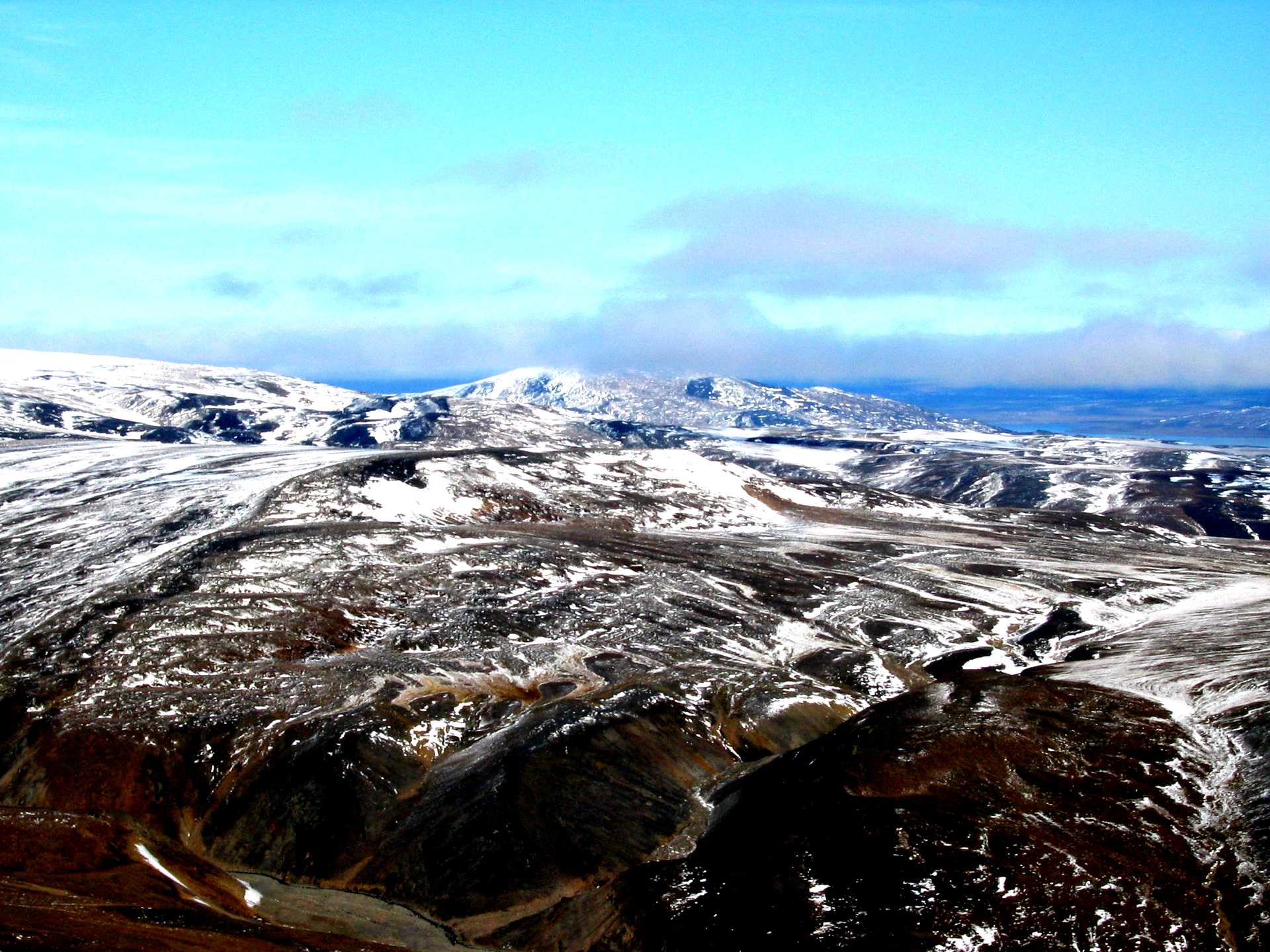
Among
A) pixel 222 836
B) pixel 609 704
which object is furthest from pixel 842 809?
pixel 222 836

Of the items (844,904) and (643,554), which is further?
(643,554)

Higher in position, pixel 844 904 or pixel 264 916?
pixel 844 904

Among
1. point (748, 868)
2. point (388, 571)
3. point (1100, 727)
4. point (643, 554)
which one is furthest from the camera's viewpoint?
point (643, 554)

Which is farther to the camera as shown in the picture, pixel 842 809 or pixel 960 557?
pixel 960 557

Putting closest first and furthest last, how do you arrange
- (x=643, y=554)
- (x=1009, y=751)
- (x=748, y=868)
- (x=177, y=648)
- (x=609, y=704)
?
(x=748, y=868)
(x=1009, y=751)
(x=609, y=704)
(x=177, y=648)
(x=643, y=554)

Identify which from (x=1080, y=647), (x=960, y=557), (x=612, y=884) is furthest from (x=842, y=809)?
(x=960, y=557)

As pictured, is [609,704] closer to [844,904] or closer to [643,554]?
[844,904]

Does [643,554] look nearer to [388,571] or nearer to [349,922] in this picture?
[388,571]

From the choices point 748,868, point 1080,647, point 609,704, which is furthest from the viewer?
point 1080,647

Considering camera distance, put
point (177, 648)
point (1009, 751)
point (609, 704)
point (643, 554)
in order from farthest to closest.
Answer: point (643, 554)
point (177, 648)
point (609, 704)
point (1009, 751)
